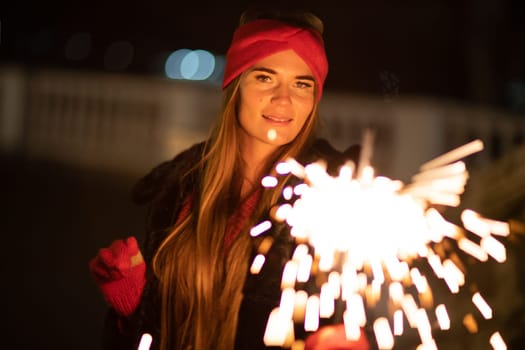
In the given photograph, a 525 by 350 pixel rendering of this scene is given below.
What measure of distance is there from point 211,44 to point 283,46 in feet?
52.5

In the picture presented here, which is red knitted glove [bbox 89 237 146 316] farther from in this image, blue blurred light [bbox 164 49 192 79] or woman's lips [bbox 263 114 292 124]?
blue blurred light [bbox 164 49 192 79]

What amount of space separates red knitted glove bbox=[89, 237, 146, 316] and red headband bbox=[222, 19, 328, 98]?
686 mm

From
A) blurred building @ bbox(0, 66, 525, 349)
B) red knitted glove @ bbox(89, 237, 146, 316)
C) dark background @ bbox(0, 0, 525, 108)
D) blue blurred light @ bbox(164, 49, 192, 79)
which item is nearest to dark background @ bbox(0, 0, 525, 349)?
dark background @ bbox(0, 0, 525, 108)

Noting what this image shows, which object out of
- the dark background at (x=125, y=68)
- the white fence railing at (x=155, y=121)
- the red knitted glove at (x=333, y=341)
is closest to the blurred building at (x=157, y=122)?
the white fence railing at (x=155, y=121)

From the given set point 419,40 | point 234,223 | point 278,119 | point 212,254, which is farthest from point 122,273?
point 419,40

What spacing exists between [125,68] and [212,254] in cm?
2069

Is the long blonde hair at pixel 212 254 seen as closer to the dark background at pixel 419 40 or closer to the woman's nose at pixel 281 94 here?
the woman's nose at pixel 281 94

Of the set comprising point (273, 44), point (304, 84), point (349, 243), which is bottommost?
point (349, 243)

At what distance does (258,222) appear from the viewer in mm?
3031

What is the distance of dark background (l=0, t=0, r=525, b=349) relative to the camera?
6.91 m

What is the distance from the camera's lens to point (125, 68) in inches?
914

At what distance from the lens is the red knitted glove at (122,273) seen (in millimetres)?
2945

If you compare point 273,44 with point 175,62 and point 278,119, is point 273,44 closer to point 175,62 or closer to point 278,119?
point 278,119

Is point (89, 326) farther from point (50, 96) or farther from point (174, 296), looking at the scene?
point (50, 96)
